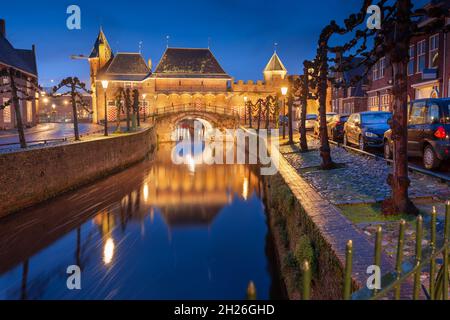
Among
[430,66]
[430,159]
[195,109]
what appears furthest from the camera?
[195,109]

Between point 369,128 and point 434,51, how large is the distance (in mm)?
11247

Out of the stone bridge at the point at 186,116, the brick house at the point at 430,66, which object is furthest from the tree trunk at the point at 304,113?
the stone bridge at the point at 186,116

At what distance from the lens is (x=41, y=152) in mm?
16297

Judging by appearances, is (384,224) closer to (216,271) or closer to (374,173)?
(216,271)

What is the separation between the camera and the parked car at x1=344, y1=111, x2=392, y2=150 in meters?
17.5

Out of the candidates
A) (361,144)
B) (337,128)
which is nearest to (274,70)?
(337,128)

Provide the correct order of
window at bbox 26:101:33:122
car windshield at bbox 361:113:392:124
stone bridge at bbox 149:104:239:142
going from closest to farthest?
car windshield at bbox 361:113:392:124 → window at bbox 26:101:33:122 → stone bridge at bbox 149:104:239:142

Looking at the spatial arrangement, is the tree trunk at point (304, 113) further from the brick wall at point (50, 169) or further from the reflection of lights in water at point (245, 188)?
the brick wall at point (50, 169)

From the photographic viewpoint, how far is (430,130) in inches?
454

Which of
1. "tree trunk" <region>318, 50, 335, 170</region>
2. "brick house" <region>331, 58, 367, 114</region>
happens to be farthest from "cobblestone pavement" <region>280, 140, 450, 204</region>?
"brick house" <region>331, 58, 367, 114</region>

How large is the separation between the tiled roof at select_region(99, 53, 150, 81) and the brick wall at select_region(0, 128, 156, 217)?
133ft

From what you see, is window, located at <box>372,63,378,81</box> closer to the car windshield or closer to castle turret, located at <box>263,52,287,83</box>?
the car windshield

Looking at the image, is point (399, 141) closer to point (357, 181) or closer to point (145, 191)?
point (357, 181)

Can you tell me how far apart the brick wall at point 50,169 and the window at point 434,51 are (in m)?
20.3
